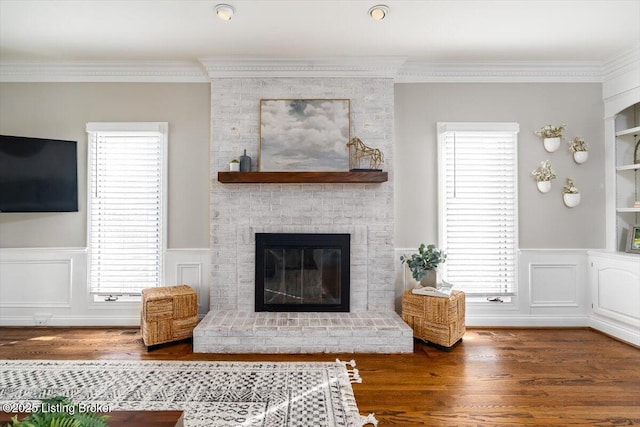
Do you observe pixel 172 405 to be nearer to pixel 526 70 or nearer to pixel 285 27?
pixel 285 27

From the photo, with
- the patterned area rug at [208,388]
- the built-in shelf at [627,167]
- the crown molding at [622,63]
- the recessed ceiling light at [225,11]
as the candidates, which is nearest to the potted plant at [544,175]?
the built-in shelf at [627,167]

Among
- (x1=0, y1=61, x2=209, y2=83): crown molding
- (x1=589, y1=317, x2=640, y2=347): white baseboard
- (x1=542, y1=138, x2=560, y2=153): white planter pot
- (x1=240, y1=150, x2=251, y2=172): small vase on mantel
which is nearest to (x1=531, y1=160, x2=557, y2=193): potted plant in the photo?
(x1=542, y1=138, x2=560, y2=153): white planter pot

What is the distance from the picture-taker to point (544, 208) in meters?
3.86

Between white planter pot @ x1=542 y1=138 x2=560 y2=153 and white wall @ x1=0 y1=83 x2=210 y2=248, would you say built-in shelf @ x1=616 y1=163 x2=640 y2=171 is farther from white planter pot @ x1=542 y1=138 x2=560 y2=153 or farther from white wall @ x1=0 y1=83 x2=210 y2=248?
white wall @ x1=0 y1=83 x2=210 y2=248

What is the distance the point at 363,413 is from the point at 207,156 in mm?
2902

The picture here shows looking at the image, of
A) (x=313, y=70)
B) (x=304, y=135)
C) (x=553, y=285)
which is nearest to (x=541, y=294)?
(x=553, y=285)

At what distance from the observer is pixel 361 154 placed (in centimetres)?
370

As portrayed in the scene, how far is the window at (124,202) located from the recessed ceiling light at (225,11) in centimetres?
151

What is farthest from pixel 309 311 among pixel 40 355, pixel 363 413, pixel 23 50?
pixel 23 50

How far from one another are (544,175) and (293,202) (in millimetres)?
2653

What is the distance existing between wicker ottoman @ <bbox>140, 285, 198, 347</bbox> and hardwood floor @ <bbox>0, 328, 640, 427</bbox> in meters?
0.11

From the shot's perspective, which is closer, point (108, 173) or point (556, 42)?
point (556, 42)

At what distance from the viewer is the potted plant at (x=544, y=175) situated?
378 cm

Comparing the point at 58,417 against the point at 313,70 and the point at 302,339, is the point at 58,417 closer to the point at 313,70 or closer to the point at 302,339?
the point at 302,339
